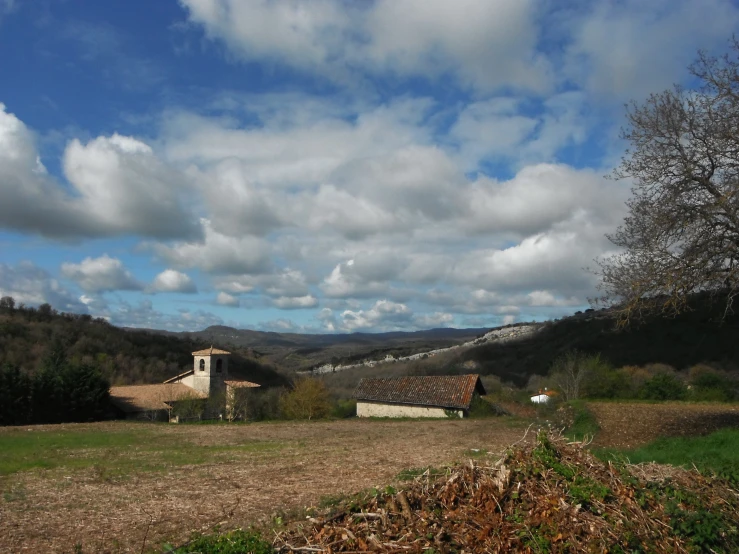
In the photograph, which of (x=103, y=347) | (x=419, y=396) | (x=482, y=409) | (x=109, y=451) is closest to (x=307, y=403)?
(x=419, y=396)

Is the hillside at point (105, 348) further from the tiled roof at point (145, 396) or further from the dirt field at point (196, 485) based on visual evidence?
the dirt field at point (196, 485)

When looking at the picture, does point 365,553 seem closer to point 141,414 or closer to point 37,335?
point 141,414

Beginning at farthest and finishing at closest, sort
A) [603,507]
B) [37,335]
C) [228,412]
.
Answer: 1. [37,335]
2. [228,412]
3. [603,507]

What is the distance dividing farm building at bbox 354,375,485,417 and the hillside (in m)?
33.6

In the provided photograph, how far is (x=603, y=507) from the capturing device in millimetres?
6523

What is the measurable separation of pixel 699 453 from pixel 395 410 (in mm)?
27693

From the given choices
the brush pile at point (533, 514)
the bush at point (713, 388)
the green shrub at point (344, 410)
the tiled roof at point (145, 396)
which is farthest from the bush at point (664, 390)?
the tiled roof at point (145, 396)

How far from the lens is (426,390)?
3716 cm

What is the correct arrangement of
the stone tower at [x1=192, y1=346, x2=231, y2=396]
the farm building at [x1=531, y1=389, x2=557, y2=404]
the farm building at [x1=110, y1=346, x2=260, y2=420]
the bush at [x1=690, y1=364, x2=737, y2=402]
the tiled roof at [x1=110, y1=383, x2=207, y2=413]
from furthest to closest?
the stone tower at [x1=192, y1=346, x2=231, y2=396]
the tiled roof at [x1=110, y1=383, x2=207, y2=413]
the farm building at [x1=110, y1=346, x2=260, y2=420]
the farm building at [x1=531, y1=389, x2=557, y2=404]
the bush at [x1=690, y1=364, x2=737, y2=402]

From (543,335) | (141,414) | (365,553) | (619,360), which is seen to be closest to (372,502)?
(365,553)

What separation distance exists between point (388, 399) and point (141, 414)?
19.7 meters

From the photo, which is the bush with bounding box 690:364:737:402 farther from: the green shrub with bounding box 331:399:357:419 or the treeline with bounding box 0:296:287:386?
the treeline with bounding box 0:296:287:386

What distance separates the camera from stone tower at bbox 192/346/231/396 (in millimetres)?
52750

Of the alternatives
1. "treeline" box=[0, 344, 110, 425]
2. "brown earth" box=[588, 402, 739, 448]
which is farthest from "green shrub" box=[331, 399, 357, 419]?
"brown earth" box=[588, 402, 739, 448]
